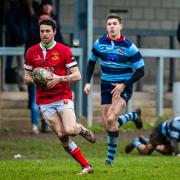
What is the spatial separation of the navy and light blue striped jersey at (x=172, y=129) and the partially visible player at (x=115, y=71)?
6.70 ft

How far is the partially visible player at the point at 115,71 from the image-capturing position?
14852 mm

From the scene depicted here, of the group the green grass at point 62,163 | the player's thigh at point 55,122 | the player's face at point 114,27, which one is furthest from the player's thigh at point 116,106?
the player's thigh at point 55,122

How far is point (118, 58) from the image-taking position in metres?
14.9

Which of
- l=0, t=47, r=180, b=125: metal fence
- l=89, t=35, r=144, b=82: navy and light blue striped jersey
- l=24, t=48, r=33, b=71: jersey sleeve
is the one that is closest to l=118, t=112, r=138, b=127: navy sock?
l=89, t=35, r=144, b=82: navy and light blue striped jersey

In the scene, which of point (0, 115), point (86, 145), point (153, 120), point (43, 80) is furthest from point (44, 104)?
point (153, 120)

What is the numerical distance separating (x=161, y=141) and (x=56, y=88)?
4.61 m

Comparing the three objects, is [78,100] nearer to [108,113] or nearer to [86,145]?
[86,145]

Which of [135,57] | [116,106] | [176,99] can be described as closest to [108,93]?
[116,106]

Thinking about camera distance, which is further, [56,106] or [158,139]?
[158,139]

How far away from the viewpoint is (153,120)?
2150 centimetres

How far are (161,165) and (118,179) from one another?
7.51 feet

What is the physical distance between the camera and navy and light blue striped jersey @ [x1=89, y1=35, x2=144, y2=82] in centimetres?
1488

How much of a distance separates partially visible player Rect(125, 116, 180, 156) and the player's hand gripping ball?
14.9 feet

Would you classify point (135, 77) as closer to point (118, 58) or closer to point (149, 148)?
point (118, 58)
